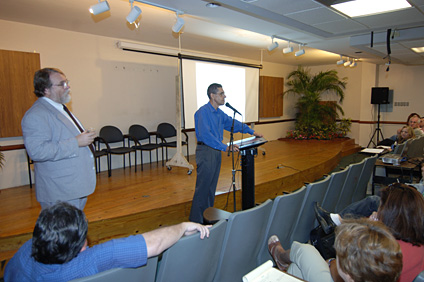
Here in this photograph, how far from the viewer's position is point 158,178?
5102 millimetres

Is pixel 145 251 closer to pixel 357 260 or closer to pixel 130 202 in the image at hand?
pixel 357 260

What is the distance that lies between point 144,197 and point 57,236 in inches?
115

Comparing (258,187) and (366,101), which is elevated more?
(366,101)

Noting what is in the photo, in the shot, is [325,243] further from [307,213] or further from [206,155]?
[206,155]

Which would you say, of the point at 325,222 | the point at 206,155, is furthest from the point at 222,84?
the point at 325,222

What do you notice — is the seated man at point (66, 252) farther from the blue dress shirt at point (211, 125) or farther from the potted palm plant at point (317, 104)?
the potted palm plant at point (317, 104)

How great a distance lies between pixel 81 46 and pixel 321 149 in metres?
6.40

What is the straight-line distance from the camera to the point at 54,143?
6.56 ft

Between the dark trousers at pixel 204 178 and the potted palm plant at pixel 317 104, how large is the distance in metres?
7.51

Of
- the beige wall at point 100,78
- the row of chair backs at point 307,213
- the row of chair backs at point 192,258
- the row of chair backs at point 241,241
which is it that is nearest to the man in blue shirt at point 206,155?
the row of chair backs at point 307,213

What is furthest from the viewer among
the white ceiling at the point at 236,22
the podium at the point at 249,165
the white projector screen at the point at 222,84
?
the white projector screen at the point at 222,84

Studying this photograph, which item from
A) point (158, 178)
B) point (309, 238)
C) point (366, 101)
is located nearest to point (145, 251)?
point (309, 238)

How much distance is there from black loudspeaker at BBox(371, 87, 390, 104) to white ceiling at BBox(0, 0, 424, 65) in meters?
2.85

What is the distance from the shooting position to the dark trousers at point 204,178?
3.29 meters
